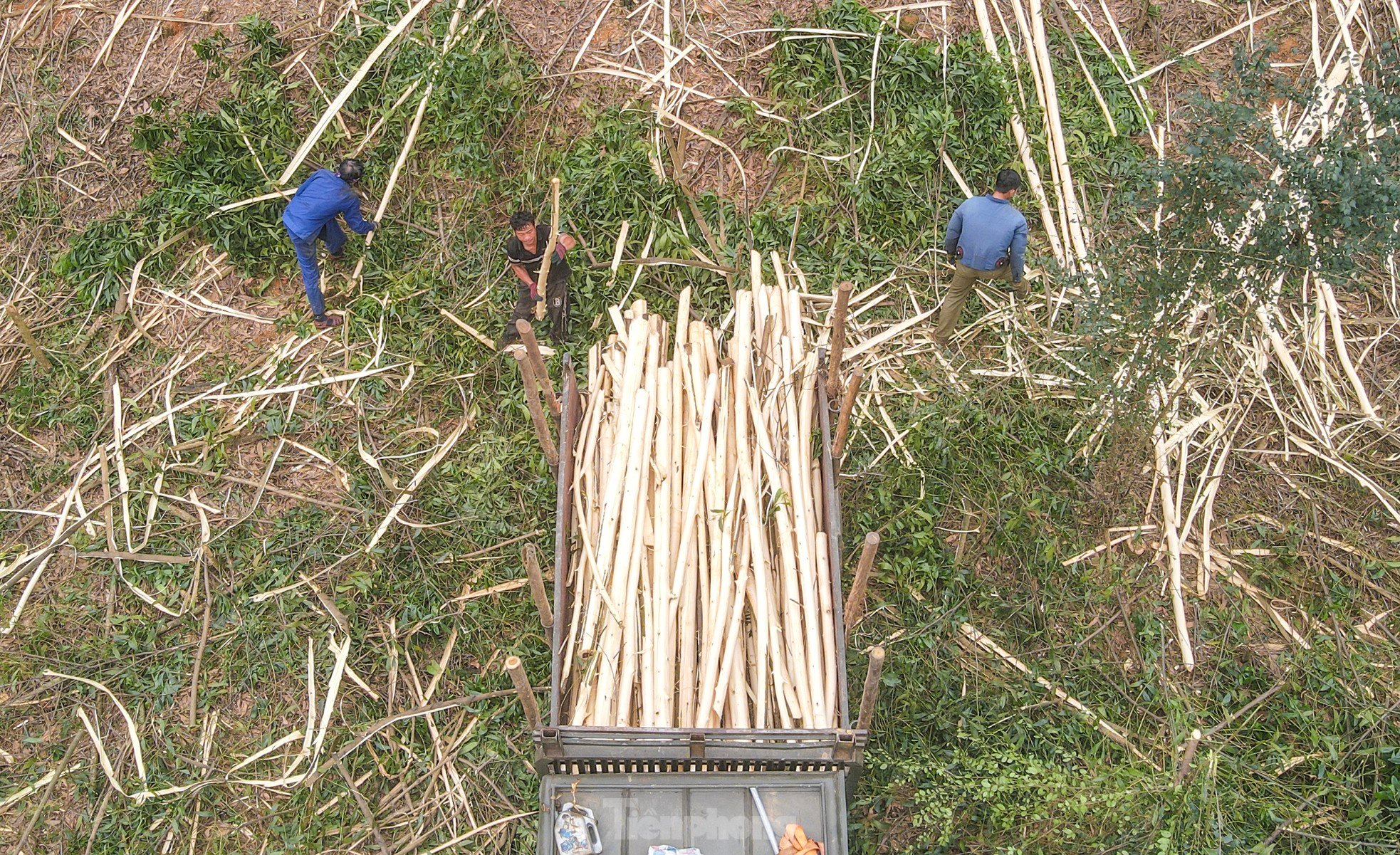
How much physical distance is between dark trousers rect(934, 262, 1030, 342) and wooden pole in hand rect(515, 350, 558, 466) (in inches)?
122

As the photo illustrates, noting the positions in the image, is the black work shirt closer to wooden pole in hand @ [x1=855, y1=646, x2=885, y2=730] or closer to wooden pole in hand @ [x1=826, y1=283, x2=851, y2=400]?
wooden pole in hand @ [x1=826, y1=283, x2=851, y2=400]

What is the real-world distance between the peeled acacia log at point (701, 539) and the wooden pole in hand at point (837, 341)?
0.12 m

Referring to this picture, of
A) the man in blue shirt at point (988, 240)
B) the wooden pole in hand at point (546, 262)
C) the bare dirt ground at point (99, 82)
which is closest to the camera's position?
the man in blue shirt at point (988, 240)

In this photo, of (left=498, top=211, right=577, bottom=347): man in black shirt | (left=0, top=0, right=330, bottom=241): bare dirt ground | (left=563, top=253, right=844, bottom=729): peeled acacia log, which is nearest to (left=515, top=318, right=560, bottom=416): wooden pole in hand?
(left=563, top=253, right=844, bottom=729): peeled acacia log

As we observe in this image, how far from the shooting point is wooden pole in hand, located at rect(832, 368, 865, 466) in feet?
20.6

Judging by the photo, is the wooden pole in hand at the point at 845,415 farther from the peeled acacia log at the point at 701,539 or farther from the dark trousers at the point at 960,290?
the dark trousers at the point at 960,290

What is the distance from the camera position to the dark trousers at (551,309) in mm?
8117

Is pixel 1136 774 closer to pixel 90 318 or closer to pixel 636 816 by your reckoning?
pixel 636 816

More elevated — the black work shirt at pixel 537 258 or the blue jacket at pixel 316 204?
the blue jacket at pixel 316 204

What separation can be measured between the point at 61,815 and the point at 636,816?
4.01m

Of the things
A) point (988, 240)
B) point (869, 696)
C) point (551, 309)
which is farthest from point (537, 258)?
point (869, 696)

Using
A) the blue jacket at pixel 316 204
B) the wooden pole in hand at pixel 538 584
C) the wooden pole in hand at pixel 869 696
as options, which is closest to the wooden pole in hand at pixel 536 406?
the wooden pole in hand at pixel 538 584

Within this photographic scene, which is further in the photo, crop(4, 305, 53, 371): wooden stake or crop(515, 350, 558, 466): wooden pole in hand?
crop(4, 305, 53, 371): wooden stake

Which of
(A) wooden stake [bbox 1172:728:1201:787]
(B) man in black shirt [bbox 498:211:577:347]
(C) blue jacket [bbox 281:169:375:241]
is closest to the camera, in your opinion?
(A) wooden stake [bbox 1172:728:1201:787]
